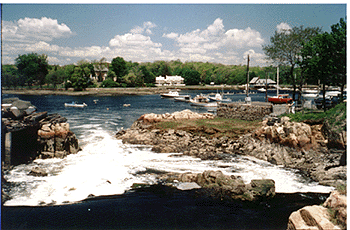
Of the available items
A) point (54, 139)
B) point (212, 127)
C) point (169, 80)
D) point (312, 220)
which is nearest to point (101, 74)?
point (169, 80)

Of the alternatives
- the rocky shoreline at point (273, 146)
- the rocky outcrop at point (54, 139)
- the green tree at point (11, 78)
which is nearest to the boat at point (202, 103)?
the rocky shoreline at point (273, 146)

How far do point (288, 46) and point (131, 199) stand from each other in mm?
13379

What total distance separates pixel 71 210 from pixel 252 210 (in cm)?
367

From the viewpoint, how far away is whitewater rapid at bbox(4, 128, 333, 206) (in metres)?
6.00

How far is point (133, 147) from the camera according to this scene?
10.4 meters

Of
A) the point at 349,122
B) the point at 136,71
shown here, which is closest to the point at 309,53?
the point at 349,122

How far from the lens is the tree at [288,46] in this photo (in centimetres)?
1482

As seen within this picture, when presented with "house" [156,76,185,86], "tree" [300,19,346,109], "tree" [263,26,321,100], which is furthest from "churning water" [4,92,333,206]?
"house" [156,76,185,86]

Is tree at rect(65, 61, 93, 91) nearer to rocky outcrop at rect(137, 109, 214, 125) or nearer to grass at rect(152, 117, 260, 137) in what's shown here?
rocky outcrop at rect(137, 109, 214, 125)

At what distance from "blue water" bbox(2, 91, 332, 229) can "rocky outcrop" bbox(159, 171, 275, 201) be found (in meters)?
0.20

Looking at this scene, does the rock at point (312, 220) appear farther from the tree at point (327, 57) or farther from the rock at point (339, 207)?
the tree at point (327, 57)

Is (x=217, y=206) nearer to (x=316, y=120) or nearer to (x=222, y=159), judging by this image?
(x=222, y=159)

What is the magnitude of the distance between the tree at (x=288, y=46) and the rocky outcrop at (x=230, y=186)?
1060 cm

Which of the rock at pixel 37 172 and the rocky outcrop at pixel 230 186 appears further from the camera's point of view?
the rock at pixel 37 172
